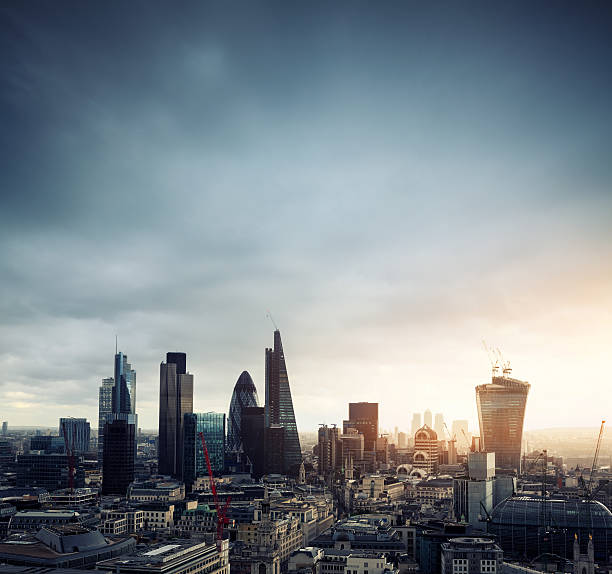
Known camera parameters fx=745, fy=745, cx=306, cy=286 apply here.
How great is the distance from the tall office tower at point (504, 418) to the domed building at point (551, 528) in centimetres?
8724

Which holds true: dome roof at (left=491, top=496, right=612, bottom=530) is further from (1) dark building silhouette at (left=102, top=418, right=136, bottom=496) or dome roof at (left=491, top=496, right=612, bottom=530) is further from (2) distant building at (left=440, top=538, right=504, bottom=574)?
(1) dark building silhouette at (left=102, top=418, right=136, bottom=496)

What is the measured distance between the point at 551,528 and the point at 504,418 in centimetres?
9454

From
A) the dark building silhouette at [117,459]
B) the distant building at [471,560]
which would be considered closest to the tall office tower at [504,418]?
the dark building silhouette at [117,459]

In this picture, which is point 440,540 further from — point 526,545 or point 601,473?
point 601,473

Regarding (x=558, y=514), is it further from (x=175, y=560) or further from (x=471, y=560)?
(x=175, y=560)

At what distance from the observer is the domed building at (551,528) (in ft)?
316

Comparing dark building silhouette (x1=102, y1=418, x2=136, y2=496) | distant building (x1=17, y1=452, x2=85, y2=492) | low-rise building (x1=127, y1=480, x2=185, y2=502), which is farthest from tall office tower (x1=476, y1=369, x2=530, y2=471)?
distant building (x1=17, y1=452, x2=85, y2=492)

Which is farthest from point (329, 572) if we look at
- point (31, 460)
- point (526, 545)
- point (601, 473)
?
point (601, 473)

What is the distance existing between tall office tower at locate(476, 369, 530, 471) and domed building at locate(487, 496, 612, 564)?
3434 inches

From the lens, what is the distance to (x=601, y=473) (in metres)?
196

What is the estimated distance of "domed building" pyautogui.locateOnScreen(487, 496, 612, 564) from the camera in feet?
316

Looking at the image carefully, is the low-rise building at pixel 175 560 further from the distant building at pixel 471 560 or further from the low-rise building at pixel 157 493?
the low-rise building at pixel 157 493

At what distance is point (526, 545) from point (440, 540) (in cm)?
1612

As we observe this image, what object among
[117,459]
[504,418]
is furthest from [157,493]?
[504,418]
